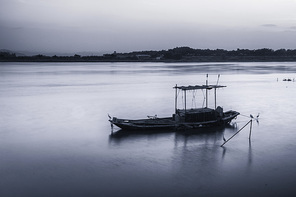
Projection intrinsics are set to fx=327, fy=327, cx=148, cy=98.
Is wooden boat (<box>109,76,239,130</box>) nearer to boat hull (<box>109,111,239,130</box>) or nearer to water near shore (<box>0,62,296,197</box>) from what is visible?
boat hull (<box>109,111,239,130</box>)

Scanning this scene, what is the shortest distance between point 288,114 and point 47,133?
47.9 ft

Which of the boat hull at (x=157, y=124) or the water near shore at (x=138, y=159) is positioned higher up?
the boat hull at (x=157, y=124)

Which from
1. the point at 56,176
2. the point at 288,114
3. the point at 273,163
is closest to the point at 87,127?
the point at 56,176

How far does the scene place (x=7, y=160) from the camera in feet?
39.3

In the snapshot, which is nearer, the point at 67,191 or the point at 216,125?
the point at 67,191

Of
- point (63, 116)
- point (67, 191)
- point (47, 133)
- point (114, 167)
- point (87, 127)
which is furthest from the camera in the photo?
point (63, 116)

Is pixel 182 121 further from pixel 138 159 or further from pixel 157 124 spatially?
pixel 138 159

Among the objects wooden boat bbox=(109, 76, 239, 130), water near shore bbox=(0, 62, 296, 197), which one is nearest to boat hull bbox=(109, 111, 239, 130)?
wooden boat bbox=(109, 76, 239, 130)

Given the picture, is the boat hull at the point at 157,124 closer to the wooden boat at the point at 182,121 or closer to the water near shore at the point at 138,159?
the wooden boat at the point at 182,121

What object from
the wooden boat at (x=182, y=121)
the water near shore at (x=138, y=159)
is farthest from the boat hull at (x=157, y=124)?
the water near shore at (x=138, y=159)

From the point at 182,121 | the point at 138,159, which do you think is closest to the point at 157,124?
the point at 182,121

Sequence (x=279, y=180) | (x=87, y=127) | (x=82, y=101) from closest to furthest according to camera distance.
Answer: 1. (x=279, y=180)
2. (x=87, y=127)
3. (x=82, y=101)

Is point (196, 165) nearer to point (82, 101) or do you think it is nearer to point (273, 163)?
point (273, 163)

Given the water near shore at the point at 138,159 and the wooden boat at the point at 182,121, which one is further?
the wooden boat at the point at 182,121
